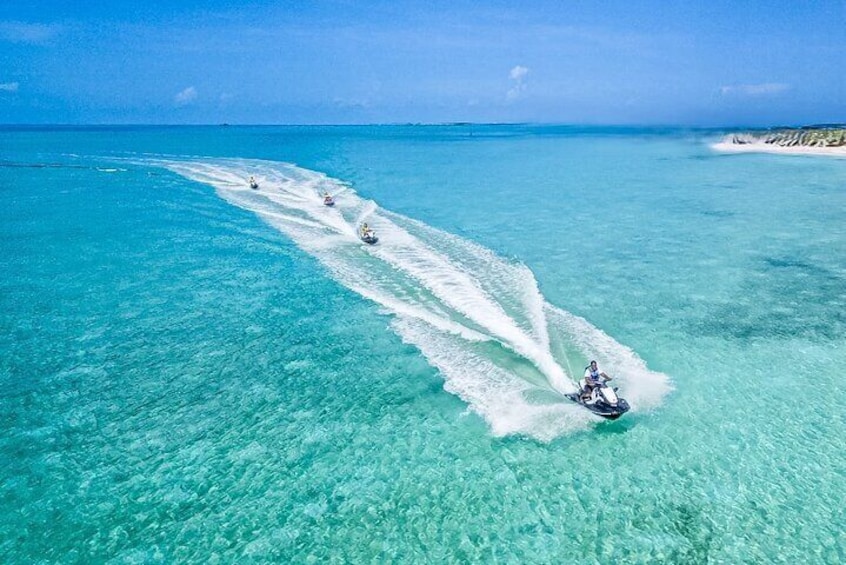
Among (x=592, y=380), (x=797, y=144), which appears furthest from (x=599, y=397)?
(x=797, y=144)

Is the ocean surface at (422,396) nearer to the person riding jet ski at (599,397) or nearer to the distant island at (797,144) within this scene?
the person riding jet ski at (599,397)

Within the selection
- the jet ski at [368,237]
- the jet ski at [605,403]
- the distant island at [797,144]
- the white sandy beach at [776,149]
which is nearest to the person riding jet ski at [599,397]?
the jet ski at [605,403]

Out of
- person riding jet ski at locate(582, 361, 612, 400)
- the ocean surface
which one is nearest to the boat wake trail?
the ocean surface

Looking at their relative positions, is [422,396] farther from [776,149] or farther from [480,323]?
[776,149]

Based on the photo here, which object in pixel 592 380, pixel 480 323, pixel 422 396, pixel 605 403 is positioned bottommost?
pixel 422 396

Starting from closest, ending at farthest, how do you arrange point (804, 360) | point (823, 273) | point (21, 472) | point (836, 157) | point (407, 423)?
point (21, 472) < point (407, 423) < point (804, 360) < point (823, 273) < point (836, 157)

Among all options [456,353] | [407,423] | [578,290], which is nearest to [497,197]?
[578,290]

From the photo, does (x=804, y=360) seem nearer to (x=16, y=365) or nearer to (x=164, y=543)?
(x=164, y=543)
